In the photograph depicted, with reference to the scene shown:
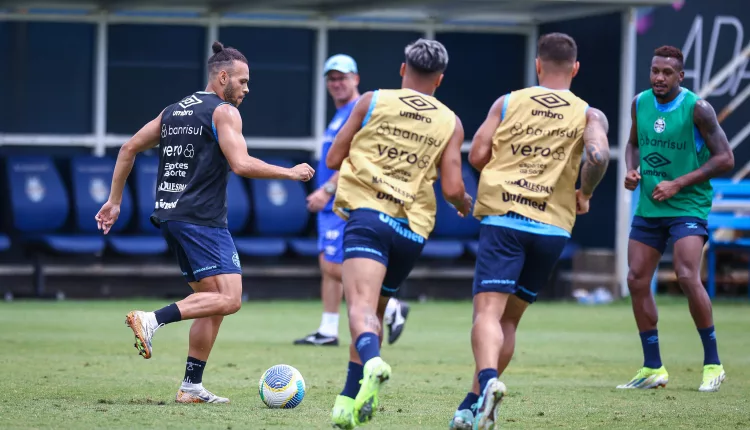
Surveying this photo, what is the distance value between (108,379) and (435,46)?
12.0 ft

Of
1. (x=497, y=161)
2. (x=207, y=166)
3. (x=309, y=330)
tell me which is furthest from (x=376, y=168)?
(x=309, y=330)

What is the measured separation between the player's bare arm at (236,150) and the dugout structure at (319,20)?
1066 centimetres

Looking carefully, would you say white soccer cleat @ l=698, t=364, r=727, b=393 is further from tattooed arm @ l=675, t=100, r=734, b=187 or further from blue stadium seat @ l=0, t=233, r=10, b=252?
blue stadium seat @ l=0, t=233, r=10, b=252

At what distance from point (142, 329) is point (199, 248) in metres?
0.68

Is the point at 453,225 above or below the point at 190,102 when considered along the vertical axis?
below

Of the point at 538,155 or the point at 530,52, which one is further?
the point at 530,52

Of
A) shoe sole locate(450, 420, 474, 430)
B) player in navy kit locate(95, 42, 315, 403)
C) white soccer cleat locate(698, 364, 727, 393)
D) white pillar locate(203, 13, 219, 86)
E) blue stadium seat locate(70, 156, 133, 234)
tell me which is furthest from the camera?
white pillar locate(203, 13, 219, 86)

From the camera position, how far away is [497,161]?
23.8 feet

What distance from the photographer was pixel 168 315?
25.4 feet

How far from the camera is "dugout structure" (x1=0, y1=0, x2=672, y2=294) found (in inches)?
741

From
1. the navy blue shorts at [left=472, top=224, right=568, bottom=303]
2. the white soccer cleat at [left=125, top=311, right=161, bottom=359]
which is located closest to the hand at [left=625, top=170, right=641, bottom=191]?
the navy blue shorts at [left=472, top=224, right=568, bottom=303]

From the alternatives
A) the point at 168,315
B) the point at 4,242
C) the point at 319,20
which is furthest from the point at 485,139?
the point at 319,20

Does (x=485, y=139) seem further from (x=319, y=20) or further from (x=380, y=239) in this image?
(x=319, y=20)

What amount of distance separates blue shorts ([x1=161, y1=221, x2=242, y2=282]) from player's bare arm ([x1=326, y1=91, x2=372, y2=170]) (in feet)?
4.07
